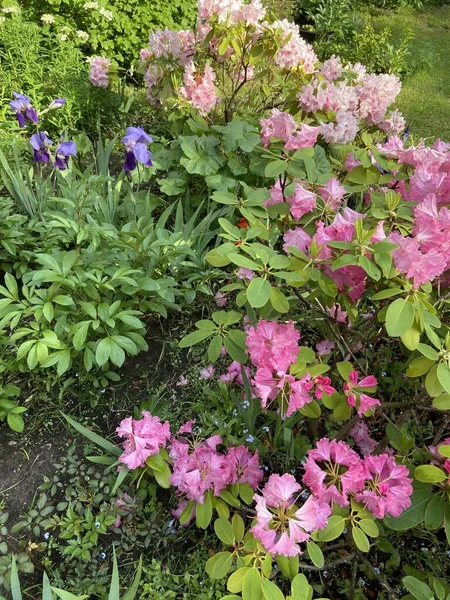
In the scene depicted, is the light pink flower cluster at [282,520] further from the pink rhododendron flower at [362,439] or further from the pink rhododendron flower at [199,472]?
the pink rhododendron flower at [362,439]

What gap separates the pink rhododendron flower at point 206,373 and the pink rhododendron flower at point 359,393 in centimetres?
77

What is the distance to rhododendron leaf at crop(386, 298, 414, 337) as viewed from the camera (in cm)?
90

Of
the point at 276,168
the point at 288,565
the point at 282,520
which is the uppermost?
the point at 276,168

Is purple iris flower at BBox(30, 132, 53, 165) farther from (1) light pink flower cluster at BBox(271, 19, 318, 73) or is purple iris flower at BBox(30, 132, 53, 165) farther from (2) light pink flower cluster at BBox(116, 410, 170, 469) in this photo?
(2) light pink flower cluster at BBox(116, 410, 170, 469)

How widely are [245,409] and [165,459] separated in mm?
329

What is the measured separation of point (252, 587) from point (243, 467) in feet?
1.59

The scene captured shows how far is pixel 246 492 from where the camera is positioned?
1295 millimetres

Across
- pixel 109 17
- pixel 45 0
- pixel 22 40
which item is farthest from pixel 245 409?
pixel 45 0

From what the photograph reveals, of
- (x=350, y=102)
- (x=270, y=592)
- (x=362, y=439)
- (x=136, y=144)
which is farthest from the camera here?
(x=350, y=102)

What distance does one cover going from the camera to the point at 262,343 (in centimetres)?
109

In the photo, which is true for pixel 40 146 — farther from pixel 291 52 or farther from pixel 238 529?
pixel 238 529

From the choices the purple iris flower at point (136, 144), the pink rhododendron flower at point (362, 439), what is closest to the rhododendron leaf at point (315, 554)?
the pink rhododendron flower at point (362, 439)

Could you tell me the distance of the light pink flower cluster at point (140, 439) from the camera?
4.24 ft

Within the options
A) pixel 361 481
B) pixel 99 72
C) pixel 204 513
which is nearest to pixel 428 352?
pixel 361 481
